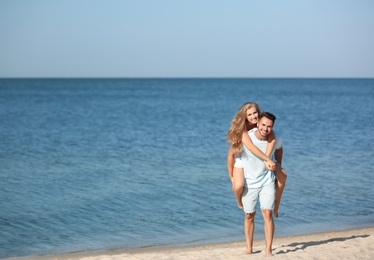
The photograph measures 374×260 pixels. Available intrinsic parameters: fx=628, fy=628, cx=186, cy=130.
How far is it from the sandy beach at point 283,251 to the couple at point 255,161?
0.55 meters

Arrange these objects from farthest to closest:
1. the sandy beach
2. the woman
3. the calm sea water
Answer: the calm sea water
the sandy beach
the woman

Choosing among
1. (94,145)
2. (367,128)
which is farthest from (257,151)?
(367,128)

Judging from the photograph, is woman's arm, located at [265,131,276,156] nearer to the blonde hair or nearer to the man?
the man

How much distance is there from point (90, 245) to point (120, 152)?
1079 cm

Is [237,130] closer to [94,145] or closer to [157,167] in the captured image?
[157,167]

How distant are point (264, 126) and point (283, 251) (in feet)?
6.08

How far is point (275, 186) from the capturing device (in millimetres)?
7180

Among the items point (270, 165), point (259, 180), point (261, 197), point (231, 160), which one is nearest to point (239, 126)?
point (231, 160)

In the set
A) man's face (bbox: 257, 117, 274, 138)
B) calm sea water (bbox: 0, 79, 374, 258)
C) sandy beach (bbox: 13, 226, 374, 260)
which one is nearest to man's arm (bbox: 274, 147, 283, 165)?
man's face (bbox: 257, 117, 274, 138)

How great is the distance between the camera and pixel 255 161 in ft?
23.2

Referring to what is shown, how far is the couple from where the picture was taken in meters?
6.93

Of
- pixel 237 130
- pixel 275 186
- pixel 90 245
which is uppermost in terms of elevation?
pixel 237 130

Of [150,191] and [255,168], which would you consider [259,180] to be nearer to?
[255,168]

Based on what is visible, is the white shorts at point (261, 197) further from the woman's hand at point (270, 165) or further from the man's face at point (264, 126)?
the man's face at point (264, 126)
